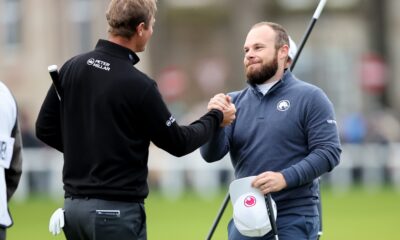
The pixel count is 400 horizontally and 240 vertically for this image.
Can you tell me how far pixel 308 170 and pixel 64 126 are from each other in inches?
63.2

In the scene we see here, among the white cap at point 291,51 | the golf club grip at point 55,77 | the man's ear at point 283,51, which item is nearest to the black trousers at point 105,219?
the golf club grip at point 55,77

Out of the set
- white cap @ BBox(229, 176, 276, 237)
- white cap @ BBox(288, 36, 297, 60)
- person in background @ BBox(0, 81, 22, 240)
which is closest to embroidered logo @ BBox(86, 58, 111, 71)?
person in background @ BBox(0, 81, 22, 240)

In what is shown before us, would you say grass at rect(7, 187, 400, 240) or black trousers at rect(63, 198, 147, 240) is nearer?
black trousers at rect(63, 198, 147, 240)

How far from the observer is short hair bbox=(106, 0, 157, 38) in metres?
8.08

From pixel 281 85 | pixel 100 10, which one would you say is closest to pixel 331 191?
pixel 100 10

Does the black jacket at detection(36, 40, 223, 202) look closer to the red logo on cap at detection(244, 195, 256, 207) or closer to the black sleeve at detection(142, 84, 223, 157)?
the black sleeve at detection(142, 84, 223, 157)

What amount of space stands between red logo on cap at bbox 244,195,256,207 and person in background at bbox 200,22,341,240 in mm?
86

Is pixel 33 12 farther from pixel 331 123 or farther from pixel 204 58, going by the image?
pixel 331 123

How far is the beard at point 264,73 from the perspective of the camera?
8906 mm

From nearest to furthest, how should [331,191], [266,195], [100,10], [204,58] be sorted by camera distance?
[266,195] < [331,191] < [100,10] < [204,58]

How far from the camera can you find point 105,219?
7.95 m

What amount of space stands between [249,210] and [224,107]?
687mm

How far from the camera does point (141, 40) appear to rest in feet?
26.9

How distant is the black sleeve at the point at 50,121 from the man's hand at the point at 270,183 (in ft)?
4.24
